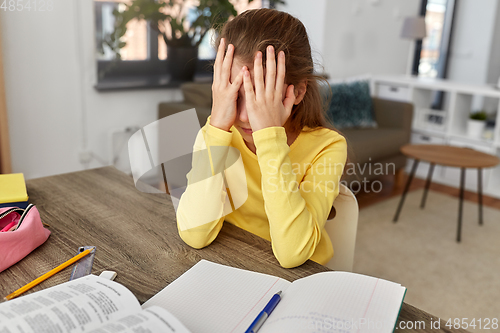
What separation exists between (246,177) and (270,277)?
0.35m

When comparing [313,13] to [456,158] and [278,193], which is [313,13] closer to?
[456,158]

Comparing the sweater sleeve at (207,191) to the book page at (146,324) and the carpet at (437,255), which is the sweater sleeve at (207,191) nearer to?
the book page at (146,324)

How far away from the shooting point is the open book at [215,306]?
49cm

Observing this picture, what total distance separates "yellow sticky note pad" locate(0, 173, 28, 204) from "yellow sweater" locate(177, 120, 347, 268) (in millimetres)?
303

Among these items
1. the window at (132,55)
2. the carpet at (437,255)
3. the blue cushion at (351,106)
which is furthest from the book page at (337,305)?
the blue cushion at (351,106)

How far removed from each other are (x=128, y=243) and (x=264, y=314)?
308mm

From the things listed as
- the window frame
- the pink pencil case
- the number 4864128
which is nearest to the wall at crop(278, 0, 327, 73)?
the window frame

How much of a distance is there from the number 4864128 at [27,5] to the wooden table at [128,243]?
54.9 inches

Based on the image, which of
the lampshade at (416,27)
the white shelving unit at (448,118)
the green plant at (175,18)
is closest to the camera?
the green plant at (175,18)

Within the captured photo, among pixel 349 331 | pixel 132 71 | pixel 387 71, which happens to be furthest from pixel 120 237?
pixel 387 71

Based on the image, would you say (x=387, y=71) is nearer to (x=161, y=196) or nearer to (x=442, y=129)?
(x=442, y=129)

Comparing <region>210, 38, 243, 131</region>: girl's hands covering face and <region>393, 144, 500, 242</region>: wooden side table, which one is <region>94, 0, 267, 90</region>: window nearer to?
<region>393, 144, 500, 242</region>: wooden side table

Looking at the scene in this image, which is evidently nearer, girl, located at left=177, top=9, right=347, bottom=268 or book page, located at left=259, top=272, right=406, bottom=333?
book page, located at left=259, top=272, right=406, bottom=333

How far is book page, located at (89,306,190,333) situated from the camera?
47 cm
